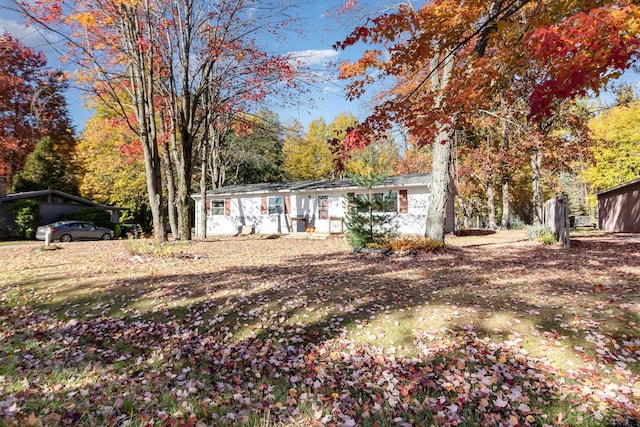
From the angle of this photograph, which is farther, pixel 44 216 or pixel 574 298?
pixel 44 216

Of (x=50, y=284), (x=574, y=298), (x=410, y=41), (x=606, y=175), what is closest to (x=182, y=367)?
(x=50, y=284)

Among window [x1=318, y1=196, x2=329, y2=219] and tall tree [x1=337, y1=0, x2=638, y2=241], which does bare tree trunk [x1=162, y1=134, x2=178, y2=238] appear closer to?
window [x1=318, y1=196, x2=329, y2=219]

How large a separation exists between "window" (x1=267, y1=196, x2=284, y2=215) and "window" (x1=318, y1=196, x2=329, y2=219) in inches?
109

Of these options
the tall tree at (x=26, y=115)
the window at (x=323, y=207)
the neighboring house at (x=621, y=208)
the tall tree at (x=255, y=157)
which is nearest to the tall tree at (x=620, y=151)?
the neighboring house at (x=621, y=208)

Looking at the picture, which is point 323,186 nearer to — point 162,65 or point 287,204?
point 287,204

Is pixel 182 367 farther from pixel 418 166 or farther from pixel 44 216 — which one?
pixel 418 166

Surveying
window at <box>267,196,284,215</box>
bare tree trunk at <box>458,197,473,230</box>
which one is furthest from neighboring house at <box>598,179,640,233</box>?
window at <box>267,196,284,215</box>

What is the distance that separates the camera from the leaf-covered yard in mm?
2803

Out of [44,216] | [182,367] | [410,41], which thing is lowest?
[182,367]

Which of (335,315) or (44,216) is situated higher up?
(44,216)

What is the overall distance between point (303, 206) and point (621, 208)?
20628 millimetres

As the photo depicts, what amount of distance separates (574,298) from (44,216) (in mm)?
28125

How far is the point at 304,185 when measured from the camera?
72.8ft

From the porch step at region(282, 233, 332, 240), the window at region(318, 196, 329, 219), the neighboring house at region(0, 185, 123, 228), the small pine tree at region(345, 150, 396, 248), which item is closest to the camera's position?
the small pine tree at region(345, 150, 396, 248)
